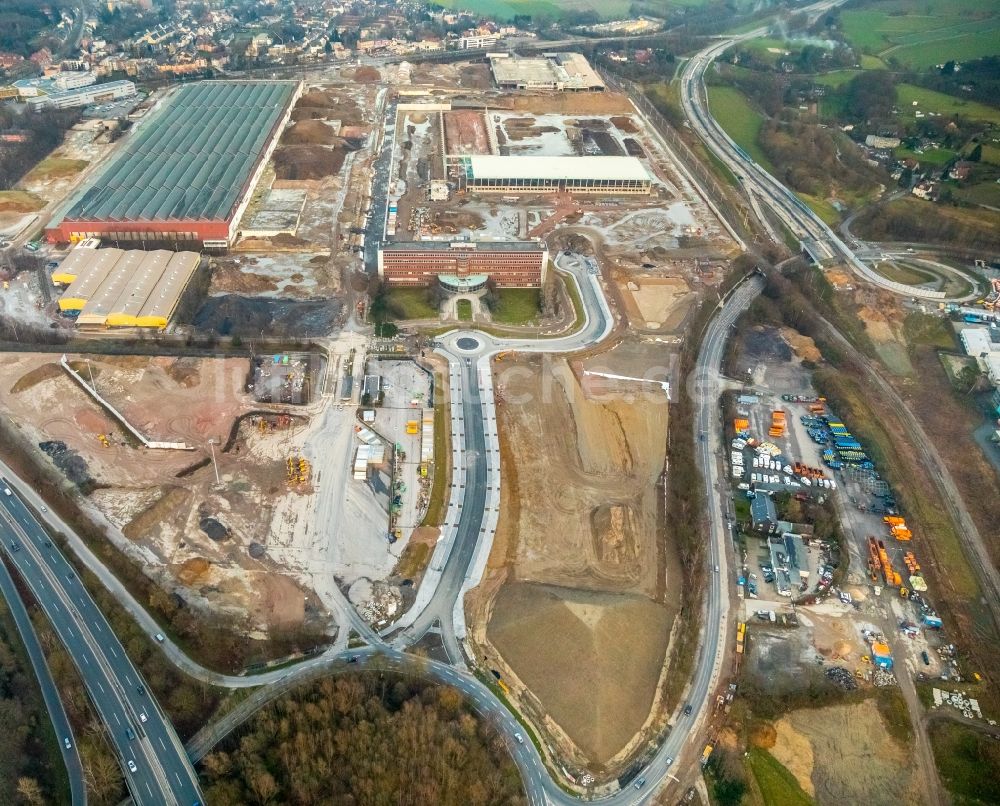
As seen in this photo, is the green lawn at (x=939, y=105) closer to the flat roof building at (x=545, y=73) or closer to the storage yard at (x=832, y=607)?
the flat roof building at (x=545, y=73)

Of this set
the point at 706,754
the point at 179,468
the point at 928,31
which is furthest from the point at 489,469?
the point at 928,31

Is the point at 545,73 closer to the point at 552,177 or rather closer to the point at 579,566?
the point at 552,177

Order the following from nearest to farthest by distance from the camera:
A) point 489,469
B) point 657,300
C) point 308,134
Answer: point 489,469, point 657,300, point 308,134

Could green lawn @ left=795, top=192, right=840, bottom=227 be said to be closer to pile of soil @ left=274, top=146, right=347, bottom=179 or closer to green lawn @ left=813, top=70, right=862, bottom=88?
green lawn @ left=813, top=70, right=862, bottom=88

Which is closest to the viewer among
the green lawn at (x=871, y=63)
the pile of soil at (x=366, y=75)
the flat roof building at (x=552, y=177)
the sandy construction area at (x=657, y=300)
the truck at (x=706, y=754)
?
the truck at (x=706, y=754)

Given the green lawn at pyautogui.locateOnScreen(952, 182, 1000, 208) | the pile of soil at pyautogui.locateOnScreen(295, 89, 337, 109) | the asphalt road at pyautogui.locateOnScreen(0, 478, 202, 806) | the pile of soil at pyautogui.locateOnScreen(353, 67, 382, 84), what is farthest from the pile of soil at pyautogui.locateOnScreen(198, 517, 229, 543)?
the pile of soil at pyautogui.locateOnScreen(353, 67, 382, 84)

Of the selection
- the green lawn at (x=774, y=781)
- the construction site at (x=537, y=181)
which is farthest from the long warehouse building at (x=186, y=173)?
the green lawn at (x=774, y=781)

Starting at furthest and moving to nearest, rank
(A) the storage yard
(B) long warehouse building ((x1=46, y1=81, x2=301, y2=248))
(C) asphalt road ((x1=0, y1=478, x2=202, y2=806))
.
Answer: (B) long warehouse building ((x1=46, y1=81, x2=301, y2=248))
(A) the storage yard
(C) asphalt road ((x1=0, y1=478, x2=202, y2=806))
